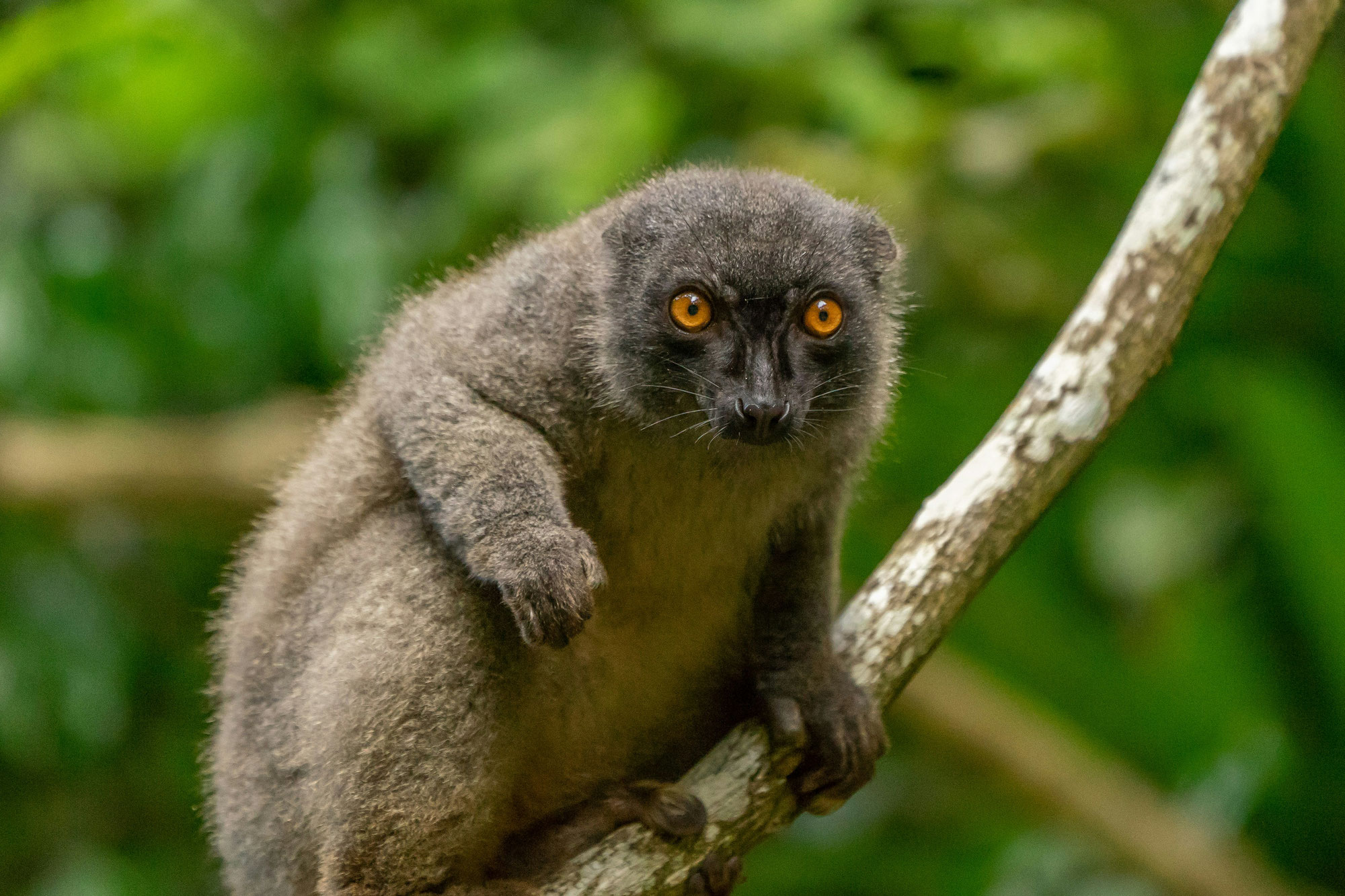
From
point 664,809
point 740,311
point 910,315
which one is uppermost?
point 740,311

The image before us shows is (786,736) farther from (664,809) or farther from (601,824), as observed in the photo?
(601,824)

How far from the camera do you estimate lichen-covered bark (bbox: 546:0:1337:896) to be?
3.44 meters

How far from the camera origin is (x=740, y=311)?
3234 millimetres

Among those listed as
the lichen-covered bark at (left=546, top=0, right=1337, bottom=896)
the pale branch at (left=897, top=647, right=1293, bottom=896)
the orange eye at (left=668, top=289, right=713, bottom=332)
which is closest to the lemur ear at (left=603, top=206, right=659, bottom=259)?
the orange eye at (left=668, top=289, right=713, bottom=332)

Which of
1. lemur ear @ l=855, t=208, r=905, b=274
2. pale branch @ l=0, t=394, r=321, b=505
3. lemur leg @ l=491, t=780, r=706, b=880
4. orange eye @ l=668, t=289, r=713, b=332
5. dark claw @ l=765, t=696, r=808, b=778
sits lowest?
pale branch @ l=0, t=394, r=321, b=505

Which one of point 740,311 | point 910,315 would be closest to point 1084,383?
point 740,311

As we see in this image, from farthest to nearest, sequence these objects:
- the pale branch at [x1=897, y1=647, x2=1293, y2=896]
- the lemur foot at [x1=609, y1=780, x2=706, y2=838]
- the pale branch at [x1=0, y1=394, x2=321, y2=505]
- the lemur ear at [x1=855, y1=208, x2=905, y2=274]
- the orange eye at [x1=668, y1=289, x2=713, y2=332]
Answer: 1. the pale branch at [x1=0, y1=394, x2=321, y2=505]
2. the pale branch at [x1=897, y1=647, x2=1293, y2=896]
3. the lemur ear at [x1=855, y1=208, x2=905, y2=274]
4. the orange eye at [x1=668, y1=289, x2=713, y2=332]
5. the lemur foot at [x1=609, y1=780, x2=706, y2=838]

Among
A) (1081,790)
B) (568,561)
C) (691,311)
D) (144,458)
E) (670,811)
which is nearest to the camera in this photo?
(568,561)

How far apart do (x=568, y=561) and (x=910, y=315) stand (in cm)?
310

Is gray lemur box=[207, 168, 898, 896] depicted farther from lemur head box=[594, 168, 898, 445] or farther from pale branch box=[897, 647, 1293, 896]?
pale branch box=[897, 647, 1293, 896]

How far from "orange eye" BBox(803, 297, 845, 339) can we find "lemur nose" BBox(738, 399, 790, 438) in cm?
30

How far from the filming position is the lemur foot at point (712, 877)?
3197 millimetres

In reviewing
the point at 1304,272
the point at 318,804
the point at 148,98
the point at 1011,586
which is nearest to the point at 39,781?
the point at 148,98

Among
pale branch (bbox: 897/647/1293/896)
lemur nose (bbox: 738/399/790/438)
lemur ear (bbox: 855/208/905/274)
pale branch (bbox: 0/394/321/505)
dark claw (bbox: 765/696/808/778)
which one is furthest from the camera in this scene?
pale branch (bbox: 0/394/321/505)
